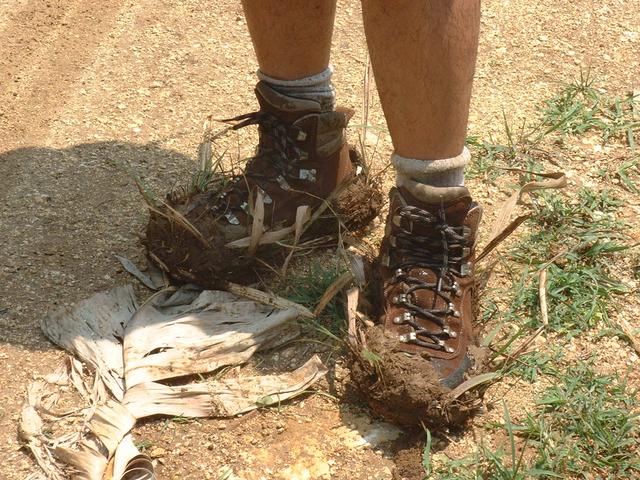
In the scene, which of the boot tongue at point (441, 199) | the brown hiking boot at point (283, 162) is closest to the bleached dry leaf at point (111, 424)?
the brown hiking boot at point (283, 162)

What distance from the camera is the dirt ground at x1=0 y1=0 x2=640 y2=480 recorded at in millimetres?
2154

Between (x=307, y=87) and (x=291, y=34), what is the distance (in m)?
0.15

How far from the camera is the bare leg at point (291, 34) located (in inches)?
96.2

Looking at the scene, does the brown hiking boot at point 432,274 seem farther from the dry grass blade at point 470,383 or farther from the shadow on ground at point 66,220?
the shadow on ground at point 66,220

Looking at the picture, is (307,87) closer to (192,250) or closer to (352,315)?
(192,250)

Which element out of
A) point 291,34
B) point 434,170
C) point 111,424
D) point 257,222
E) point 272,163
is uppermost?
point 291,34

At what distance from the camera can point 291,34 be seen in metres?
2.46

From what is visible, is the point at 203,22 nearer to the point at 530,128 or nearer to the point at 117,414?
the point at 530,128

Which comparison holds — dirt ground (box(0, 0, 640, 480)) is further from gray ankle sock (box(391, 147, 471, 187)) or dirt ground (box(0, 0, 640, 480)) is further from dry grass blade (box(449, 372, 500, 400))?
gray ankle sock (box(391, 147, 471, 187))

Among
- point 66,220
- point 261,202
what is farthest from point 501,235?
point 66,220

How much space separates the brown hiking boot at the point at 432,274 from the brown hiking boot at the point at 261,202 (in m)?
0.35

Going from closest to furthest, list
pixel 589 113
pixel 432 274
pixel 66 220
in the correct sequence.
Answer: pixel 432 274, pixel 66 220, pixel 589 113

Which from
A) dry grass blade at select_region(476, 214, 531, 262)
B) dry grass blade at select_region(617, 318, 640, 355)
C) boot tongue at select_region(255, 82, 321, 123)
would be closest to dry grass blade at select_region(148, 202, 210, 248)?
boot tongue at select_region(255, 82, 321, 123)

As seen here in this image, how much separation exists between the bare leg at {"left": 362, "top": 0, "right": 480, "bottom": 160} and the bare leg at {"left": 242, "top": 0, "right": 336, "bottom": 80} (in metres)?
0.38
